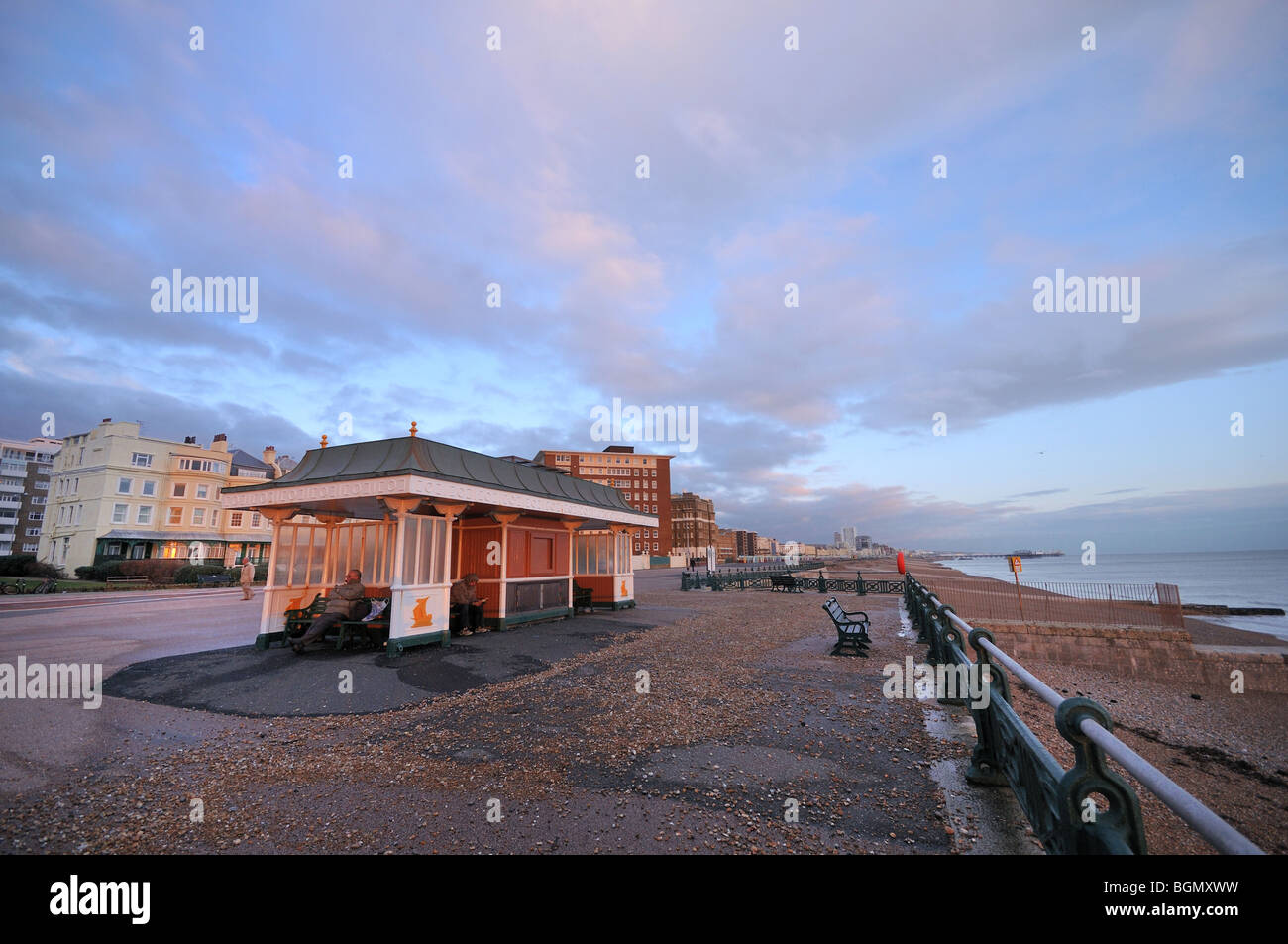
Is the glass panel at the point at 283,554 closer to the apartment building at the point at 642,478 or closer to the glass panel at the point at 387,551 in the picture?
the glass panel at the point at 387,551

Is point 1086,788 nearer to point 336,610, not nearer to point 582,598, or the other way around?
point 336,610

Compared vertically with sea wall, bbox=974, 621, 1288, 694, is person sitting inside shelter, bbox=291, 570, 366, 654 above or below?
above

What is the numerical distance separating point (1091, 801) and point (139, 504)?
61718 mm

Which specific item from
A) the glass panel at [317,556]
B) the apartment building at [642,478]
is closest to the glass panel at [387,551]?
the glass panel at [317,556]

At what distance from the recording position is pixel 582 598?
17906 millimetres

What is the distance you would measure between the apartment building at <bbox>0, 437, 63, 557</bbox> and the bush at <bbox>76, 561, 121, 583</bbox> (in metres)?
55.3

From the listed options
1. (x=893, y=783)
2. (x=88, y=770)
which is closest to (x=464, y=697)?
(x=88, y=770)

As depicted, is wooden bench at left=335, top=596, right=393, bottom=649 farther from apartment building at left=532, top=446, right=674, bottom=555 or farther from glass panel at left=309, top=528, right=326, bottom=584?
apartment building at left=532, top=446, right=674, bottom=555

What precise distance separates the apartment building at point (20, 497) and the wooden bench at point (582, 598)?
9827 centimetres

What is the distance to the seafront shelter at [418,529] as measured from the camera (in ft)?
35.2

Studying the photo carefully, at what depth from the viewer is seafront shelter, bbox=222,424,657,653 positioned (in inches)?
422

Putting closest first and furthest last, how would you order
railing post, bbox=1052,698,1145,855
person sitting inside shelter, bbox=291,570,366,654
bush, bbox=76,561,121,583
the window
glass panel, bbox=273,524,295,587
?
railing post, bbox=1052,698,1145,855
person sitting inside shelter, bbox=291,570,366,654
glass panel, bbox=273,524,295,587
bush, bbox=76,561,121,583
the window

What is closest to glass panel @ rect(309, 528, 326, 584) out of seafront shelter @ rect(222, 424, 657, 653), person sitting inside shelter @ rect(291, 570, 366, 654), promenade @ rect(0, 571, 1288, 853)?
seafront shelter @ rect(222, 424, 657, 653)

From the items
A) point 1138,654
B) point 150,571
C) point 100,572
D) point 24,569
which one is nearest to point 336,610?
point 1138,654
